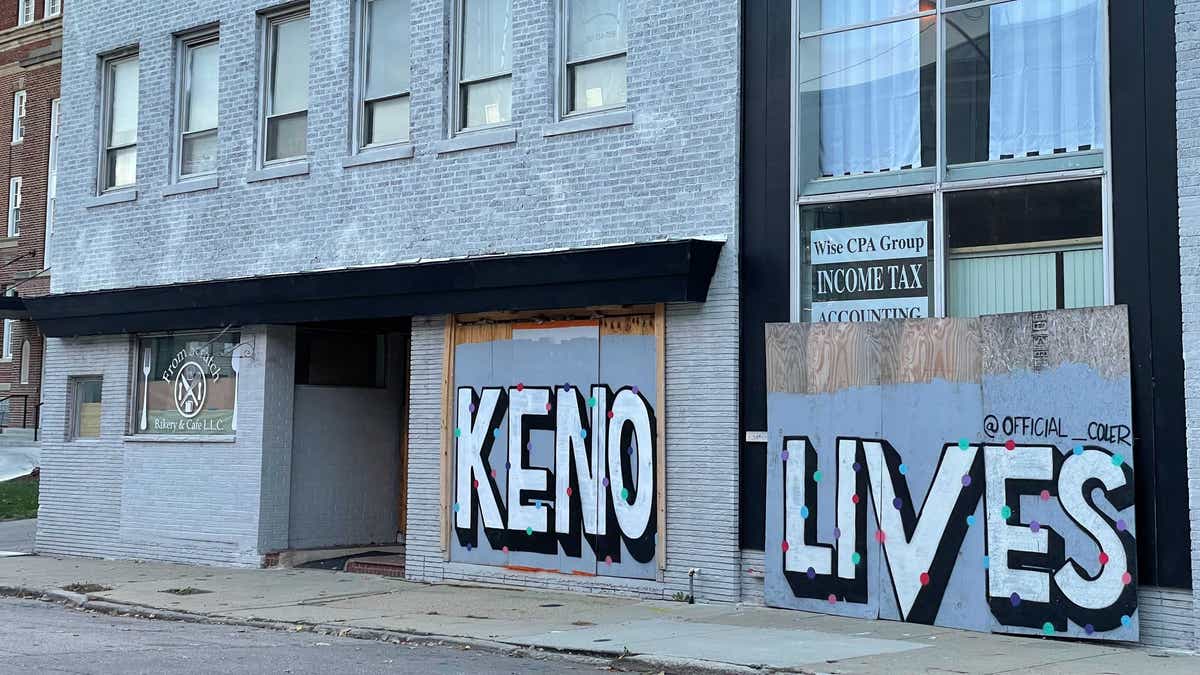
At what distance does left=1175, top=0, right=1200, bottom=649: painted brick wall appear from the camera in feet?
35.0

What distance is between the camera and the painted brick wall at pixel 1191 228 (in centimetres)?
1067

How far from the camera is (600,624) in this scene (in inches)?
479

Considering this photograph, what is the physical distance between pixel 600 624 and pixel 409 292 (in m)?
4.99

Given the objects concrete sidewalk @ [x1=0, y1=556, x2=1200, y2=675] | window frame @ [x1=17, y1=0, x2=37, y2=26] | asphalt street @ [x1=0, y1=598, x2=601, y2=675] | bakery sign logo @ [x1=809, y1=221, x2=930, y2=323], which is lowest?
asphalt street @ [x1=0, y1=598, x2=601, y2=675]

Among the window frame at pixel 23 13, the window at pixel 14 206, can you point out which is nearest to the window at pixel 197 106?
the window at pixel 14 206

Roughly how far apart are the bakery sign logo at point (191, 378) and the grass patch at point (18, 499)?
807 cm

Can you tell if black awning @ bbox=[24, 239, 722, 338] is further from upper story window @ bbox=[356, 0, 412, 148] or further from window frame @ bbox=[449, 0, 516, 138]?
upper story window @ bbox=[356, 0, 412, 148]

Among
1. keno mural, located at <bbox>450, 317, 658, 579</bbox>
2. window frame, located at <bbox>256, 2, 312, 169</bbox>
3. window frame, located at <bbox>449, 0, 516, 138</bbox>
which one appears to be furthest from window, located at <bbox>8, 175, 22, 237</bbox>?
keno mural, located at <bbox>450, 317, 658, 579</bbox>

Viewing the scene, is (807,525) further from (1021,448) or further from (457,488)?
(457,488)

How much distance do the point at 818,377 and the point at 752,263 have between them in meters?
1.32

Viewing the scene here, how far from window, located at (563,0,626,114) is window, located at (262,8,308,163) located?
4.10 meters

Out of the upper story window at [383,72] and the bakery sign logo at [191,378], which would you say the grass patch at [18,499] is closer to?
the bakery sign logo at [191,378]

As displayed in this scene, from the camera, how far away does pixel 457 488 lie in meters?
15.5

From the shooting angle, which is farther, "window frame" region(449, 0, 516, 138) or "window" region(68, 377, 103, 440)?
"window" region(68, 377, 103, 440)
